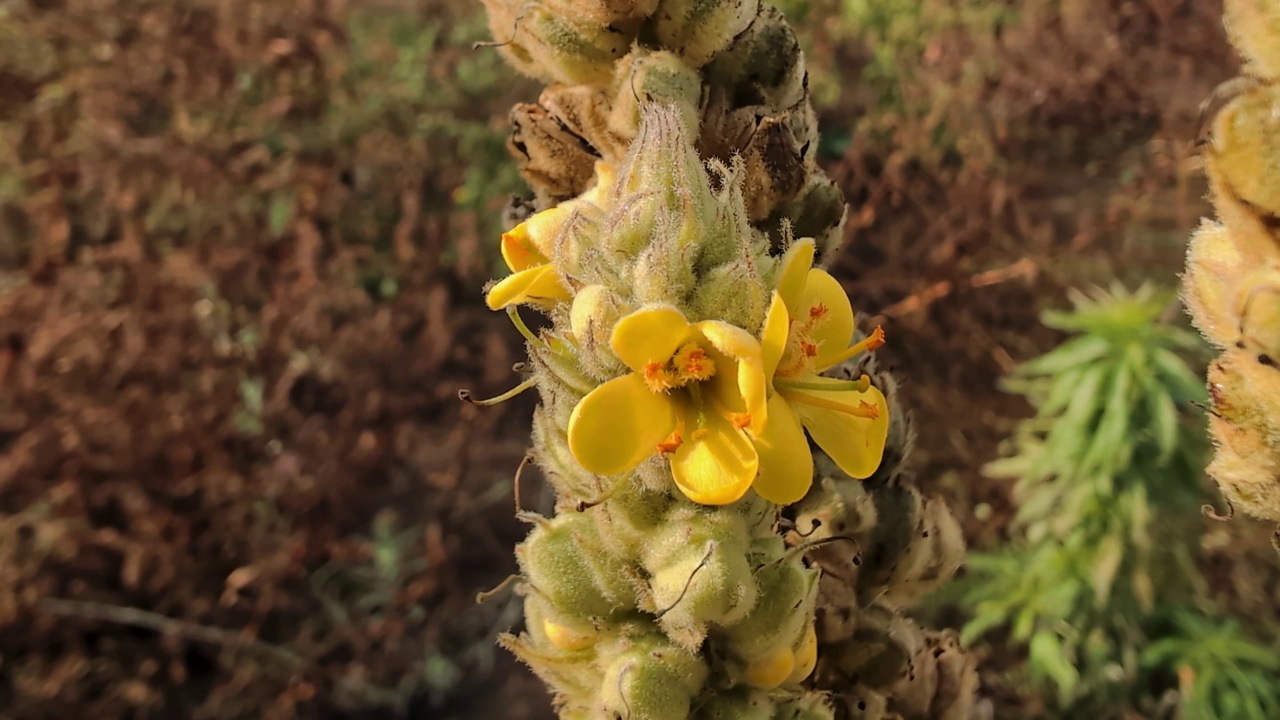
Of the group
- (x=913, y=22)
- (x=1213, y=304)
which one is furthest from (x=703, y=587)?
(x=913, y=22)

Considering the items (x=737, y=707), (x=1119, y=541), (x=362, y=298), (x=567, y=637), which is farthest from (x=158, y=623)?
(x=1119, y=541)

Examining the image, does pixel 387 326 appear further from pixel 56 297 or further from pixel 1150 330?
pixel 1150 330

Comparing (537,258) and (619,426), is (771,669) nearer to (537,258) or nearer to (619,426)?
(619,426)

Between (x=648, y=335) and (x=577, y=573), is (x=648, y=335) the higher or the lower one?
the higher one

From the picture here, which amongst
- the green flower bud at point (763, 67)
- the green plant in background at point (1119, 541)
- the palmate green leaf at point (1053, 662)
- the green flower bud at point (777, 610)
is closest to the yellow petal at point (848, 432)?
the green flower bud at point (777, 610)

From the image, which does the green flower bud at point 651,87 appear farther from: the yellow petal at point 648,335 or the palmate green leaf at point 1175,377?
the palmate green leaf at point 1175,377

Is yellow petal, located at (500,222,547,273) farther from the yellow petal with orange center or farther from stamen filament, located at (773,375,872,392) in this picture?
the yellow petal with orange center

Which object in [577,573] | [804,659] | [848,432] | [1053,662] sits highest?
[848,432]
